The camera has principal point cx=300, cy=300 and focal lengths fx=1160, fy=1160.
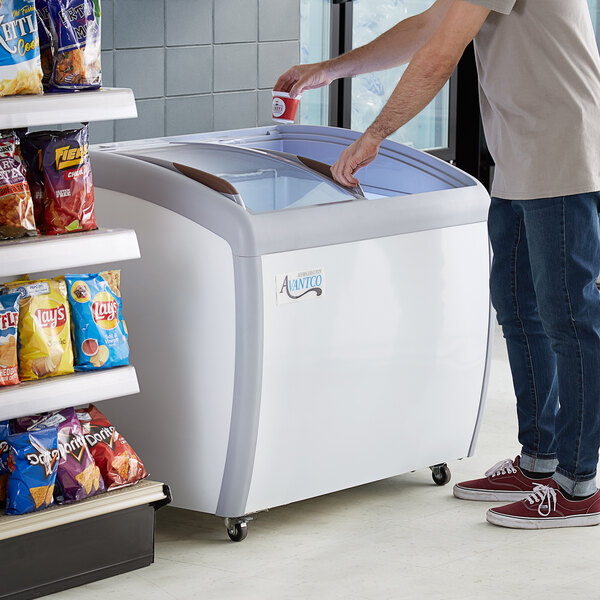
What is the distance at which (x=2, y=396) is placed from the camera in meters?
2.26

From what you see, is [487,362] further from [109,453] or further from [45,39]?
[45,39]

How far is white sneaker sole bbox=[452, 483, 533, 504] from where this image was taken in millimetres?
2969

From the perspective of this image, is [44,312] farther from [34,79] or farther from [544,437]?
[544,437]

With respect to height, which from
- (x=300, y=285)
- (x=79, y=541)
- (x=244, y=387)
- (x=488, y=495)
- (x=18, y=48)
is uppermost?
(x=18, y=48)

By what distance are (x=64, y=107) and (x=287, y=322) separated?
69 cm

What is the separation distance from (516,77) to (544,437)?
93cm

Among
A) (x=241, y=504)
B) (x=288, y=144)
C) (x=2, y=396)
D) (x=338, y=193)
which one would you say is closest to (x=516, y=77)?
(x=338, y=193)

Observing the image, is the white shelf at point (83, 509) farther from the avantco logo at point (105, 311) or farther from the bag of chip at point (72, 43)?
the bag of chip at point (72, 43)

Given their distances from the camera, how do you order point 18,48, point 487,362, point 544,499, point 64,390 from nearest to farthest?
1. point 18,48
2. point 64,390
3. point 544,499
4. point 487,362

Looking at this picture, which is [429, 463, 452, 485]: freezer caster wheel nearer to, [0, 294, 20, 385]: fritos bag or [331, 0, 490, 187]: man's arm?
[331, 0, 490, 187]: man's arm

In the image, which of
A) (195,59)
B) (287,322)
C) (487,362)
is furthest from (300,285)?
(195,59)

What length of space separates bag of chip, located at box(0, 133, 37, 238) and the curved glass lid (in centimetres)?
55

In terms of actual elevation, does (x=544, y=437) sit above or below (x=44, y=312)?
below

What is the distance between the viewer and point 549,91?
263cm
